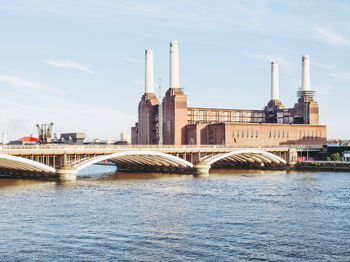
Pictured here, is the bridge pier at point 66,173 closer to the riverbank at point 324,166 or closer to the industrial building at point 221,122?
the riverbank at point 324,166

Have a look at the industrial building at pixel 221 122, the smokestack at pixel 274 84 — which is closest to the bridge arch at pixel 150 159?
the industrial building at pixel 221 122

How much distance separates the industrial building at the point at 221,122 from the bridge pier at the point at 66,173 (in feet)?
203

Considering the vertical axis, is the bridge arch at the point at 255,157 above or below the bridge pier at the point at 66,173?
above

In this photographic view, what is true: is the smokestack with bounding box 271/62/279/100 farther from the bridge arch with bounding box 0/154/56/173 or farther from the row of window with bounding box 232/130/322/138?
the bridge arch with bounding box 0/154/56/173

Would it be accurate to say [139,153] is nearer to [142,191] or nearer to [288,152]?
[142,191]

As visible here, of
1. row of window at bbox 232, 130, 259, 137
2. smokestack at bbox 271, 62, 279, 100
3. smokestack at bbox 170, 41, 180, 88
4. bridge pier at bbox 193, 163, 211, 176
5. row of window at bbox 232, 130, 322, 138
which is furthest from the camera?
smokestack at bbox 271, 62, 279, 100

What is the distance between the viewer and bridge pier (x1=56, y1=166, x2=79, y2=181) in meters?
79.6

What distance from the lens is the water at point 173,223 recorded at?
3450 centimetres

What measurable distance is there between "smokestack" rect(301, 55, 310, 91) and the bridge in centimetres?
3745

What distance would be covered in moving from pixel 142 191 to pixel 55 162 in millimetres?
21892

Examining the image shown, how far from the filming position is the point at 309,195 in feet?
213

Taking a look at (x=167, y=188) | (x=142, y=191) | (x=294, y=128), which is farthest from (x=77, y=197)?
(x=294, y=128)

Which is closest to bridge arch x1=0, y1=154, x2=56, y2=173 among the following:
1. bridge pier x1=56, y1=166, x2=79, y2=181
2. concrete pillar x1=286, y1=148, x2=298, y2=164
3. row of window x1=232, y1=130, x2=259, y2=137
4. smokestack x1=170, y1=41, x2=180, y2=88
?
bridge pier x1=56, y1=166, x2=79, y2=181

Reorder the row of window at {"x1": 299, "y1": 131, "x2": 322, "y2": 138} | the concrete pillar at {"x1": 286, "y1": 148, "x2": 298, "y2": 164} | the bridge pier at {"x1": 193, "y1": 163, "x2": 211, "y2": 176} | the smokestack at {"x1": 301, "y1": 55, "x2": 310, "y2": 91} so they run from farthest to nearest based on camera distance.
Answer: the smokestack at {"x1": 301, "y1": 55, "x2": 310, "y2": 91}, the row of window at {"x1": 299, "y1": 131, "x2": 322, "y2": 138}, the concrete pillar at {"x1": 286, "y1": 148, "x2": 298, "y2": 164}, the bridge pier at {"x1": 193, "y1": 163, "x2": 211, "y2": 176}
